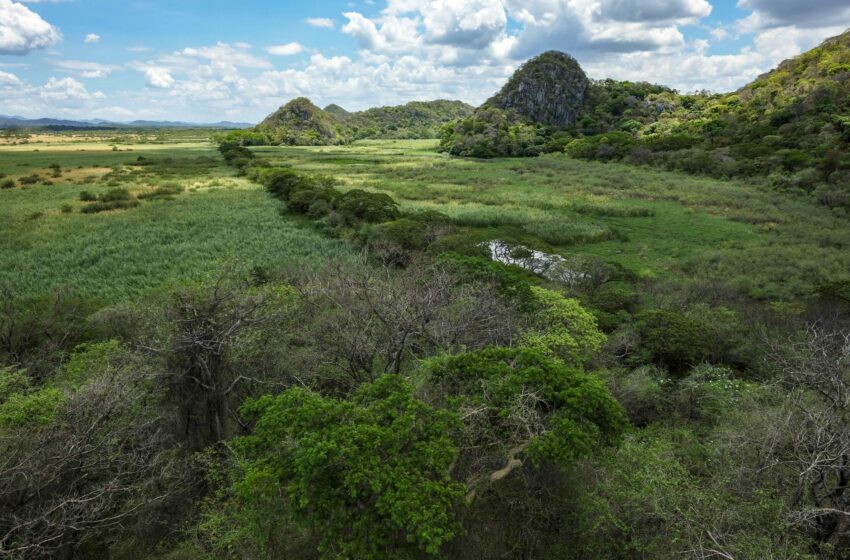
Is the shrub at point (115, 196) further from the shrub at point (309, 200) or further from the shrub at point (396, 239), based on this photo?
the shrub at point (396, 239)

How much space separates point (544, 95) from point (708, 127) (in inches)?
2311

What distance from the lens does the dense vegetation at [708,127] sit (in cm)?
5398

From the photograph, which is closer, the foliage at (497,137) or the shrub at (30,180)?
the shrub at (30,180)

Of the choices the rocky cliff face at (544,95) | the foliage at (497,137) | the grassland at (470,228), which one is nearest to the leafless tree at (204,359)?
the grassland at (470,228)

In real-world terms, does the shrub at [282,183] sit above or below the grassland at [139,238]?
above

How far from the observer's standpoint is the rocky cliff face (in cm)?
13388

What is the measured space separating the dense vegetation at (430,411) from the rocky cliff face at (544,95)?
11647cm

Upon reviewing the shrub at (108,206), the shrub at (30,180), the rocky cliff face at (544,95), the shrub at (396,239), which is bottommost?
the shrub at (396,239)

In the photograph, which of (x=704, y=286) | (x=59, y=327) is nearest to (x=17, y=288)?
(x=59, y=327)

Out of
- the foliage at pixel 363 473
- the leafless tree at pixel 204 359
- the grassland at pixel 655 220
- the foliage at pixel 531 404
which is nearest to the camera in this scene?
the foliage at pixel 363 473

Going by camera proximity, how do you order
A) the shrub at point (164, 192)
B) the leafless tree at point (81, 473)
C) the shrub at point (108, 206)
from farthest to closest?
the shrub at point (164, 192) < the shrub at point (108, 206) < the leafless tree at point (81, 473)

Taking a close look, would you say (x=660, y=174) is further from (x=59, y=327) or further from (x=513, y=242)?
(x=59, y=327)

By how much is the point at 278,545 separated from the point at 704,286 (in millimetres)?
22135

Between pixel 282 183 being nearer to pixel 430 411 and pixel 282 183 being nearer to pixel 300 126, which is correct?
pixel 430 411
